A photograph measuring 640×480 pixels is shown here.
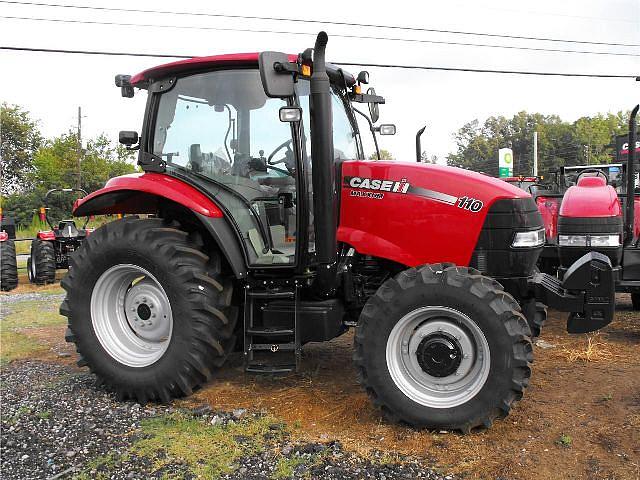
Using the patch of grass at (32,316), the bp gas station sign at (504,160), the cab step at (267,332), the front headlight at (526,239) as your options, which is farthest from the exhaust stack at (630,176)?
the bp gas station sign at (504,160)

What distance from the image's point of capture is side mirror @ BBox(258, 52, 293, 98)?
354 centimetres

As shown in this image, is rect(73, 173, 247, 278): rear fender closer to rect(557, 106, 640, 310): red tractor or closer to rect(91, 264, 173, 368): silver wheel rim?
rect(91, 264, 173, 368): silver wheel rim

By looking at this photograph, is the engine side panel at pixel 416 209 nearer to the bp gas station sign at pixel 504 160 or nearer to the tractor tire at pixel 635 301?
the tractor tire at pixel 635 301

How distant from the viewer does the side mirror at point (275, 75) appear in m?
3.54

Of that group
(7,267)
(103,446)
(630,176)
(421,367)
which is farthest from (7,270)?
(630,176)

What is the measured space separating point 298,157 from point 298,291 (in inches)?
37.0

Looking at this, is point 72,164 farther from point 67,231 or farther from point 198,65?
point 198,65

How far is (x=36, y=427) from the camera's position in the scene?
12.2 ft

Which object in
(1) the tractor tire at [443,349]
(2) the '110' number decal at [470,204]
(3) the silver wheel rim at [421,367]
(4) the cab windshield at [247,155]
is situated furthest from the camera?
(4) the cab windshield at [247,155]

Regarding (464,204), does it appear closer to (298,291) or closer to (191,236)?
(298,291)

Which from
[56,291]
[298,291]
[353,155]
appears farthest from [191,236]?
[56,291]

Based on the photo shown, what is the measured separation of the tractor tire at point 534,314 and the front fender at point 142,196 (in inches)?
89.8

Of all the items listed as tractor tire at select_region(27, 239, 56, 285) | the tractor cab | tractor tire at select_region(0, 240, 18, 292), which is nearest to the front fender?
tractor tire at select_region(27, 239, 56, 285)

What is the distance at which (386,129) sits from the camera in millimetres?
5035
